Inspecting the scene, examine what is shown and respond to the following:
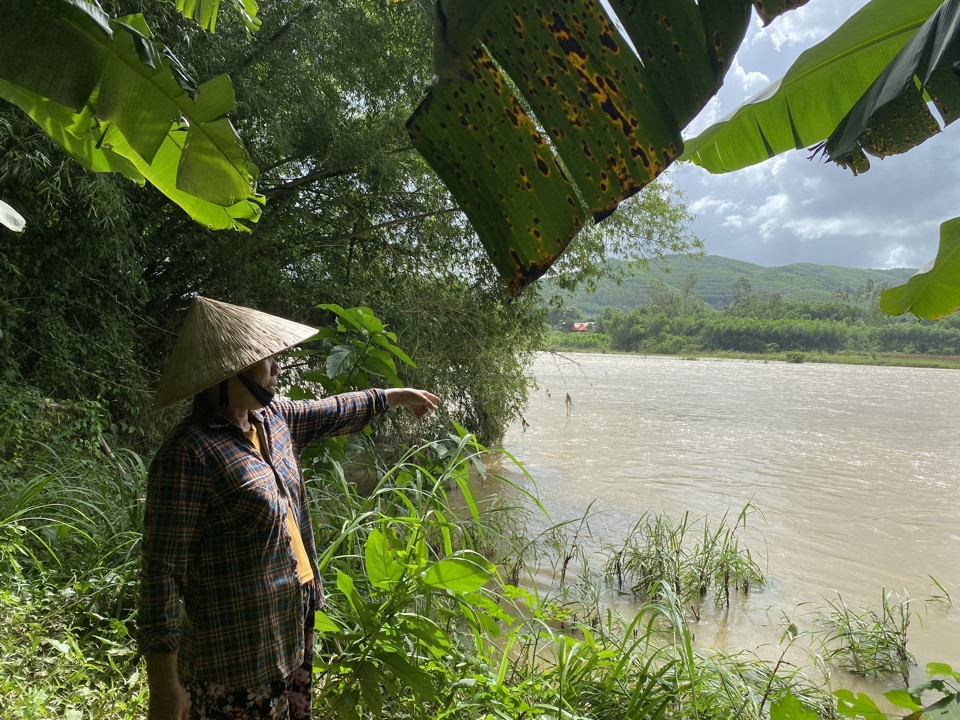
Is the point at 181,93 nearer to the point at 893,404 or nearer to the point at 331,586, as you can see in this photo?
the point at 331,586

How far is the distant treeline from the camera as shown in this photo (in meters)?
33.3

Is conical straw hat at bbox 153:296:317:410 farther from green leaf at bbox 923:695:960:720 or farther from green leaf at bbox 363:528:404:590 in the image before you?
green leaf at bbox 923:695:960:720

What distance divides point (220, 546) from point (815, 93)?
179 centimetres

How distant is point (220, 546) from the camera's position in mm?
1102

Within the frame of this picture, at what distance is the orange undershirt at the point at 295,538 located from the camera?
4.04 feet

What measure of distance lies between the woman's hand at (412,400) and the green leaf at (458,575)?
1.37 feet

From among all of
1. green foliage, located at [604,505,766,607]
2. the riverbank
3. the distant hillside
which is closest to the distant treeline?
the riverbank

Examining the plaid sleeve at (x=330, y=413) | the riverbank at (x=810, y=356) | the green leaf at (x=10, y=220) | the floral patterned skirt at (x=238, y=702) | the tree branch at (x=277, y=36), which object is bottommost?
the riverbank at (x=810, y=356)

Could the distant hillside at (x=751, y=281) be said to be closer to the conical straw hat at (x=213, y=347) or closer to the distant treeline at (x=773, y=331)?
the distant treeline at (x=773, y=331)

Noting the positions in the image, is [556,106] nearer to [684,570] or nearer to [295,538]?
[295,538]

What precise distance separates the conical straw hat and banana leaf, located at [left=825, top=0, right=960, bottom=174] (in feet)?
3.68

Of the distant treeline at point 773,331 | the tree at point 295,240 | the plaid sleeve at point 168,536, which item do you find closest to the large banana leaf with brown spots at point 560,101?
the plaid sleeve at point 168,536

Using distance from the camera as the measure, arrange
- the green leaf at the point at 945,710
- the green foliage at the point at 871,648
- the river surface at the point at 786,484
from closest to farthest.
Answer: the green leaf at the point at 945,710 → the green foliage at the point at 871,648 → the river surface at the point at 786,484

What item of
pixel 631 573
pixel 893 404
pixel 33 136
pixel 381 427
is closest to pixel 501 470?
pixel 381 427
